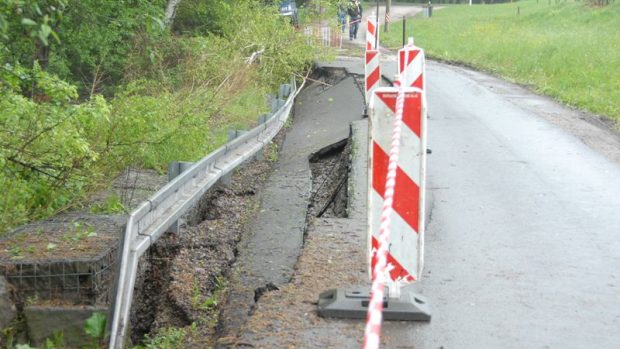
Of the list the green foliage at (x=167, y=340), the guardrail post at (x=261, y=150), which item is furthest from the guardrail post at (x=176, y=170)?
the guardrail post at (x=261, y=150)

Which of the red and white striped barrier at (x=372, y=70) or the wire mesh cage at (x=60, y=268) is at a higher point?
the red and white striped barrier at (x=372, y=70)

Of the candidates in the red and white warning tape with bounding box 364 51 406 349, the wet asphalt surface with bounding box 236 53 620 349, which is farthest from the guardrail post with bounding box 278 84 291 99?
the red and white warning tape with bounding box 364 51 406 349

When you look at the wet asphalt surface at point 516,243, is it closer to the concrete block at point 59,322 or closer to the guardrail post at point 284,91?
the concrete block at point 59,322

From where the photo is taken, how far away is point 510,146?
12.7m

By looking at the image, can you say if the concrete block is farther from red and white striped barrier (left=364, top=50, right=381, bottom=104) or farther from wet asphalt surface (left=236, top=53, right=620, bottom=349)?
red and white striped barrier (left=364, top=50, right=381, bottom=104)

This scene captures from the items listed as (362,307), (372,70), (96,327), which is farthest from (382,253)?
(372,70)

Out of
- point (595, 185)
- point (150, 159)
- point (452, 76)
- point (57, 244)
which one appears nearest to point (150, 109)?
point (150, 159)

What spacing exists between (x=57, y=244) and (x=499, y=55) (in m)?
23.7

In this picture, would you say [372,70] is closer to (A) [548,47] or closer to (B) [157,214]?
(B) [157,214]

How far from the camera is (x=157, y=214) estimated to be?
20.5 feet

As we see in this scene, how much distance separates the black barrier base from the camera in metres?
5.71

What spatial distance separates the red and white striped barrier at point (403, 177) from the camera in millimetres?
5543

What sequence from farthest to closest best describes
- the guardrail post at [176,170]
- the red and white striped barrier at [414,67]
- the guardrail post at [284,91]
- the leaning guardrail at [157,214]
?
the guardrail post at [284,91] → the red and white striped barrier at [414,67] → the guardrail post at [176,170] → the leaning guardrail at [157,214]

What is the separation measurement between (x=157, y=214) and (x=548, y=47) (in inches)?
916
